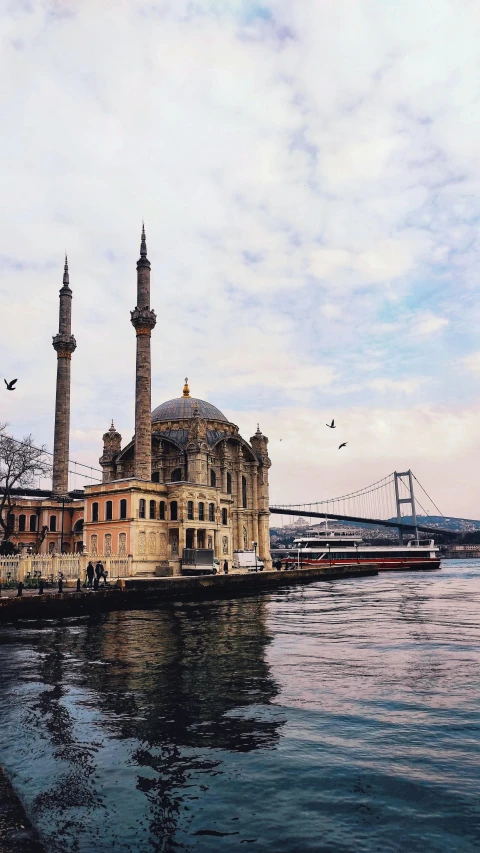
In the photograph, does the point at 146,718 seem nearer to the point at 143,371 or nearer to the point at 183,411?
the point at 143,371

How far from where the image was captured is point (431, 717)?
10125 millimetres

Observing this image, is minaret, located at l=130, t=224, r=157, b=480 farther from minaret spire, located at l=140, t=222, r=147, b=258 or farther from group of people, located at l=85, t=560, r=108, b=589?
group of people, located at l=85, t=560, r=108, b=589

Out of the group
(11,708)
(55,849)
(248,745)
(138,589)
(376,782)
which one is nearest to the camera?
(55,849)

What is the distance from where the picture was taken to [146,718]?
10172 mm

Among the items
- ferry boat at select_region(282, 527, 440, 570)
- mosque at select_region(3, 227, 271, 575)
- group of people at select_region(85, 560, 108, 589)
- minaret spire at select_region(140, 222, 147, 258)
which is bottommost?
group of people at select_region(85, 560, 108, 589)

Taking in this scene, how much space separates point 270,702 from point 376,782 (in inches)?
154

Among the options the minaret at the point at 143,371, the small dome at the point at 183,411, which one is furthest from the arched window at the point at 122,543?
the small dome at the point at 183,411

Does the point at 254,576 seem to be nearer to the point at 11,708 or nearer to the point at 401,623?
the point at 401,623

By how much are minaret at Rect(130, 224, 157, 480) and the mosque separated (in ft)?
0.27

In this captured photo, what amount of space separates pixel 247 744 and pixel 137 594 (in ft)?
87.1

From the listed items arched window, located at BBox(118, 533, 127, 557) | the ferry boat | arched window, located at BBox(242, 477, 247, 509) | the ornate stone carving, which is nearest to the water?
arched window, located at BBox(118, 533, 127, 557)

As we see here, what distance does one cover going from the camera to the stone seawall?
26750 millimetres

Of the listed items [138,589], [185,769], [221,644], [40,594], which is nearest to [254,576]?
[138,589]

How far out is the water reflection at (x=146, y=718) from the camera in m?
6.86
